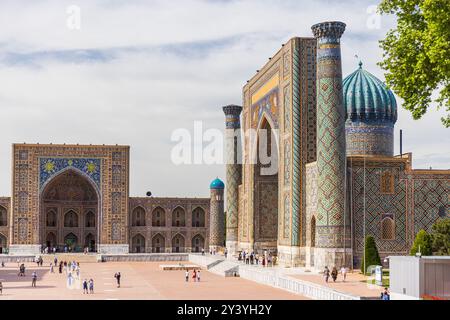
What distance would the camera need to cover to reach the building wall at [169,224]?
53.3m

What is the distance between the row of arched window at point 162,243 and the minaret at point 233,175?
459 inches

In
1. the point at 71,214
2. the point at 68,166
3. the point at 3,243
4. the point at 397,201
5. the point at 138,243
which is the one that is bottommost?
the point at 138,243

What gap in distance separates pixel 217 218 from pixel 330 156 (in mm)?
23127

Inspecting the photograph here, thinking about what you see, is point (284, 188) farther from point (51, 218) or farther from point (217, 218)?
point (51, 218)

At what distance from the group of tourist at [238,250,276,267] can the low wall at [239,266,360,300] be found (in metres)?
2.20

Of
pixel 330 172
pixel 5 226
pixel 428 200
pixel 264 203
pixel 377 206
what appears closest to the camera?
pixel 330 172

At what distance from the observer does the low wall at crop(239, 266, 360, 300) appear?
19.0 metres

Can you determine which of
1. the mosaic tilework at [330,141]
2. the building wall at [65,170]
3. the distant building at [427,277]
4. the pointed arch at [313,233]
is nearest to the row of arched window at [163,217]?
the building wall at [65,170]

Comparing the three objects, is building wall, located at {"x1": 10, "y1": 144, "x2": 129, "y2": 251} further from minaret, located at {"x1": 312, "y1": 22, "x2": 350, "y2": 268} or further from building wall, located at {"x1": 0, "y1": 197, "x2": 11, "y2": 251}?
minaret, located at {"x1": 312, "y1": 22, "x2": 350, "y2": 268}

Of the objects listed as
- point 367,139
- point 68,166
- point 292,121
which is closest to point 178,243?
point 68,166

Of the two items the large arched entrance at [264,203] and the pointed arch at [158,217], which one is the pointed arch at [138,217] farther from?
the large arched entrance at [264,203]

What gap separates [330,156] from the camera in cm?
2689

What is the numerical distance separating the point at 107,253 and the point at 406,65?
37238mm

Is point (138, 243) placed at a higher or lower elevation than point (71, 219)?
lower
